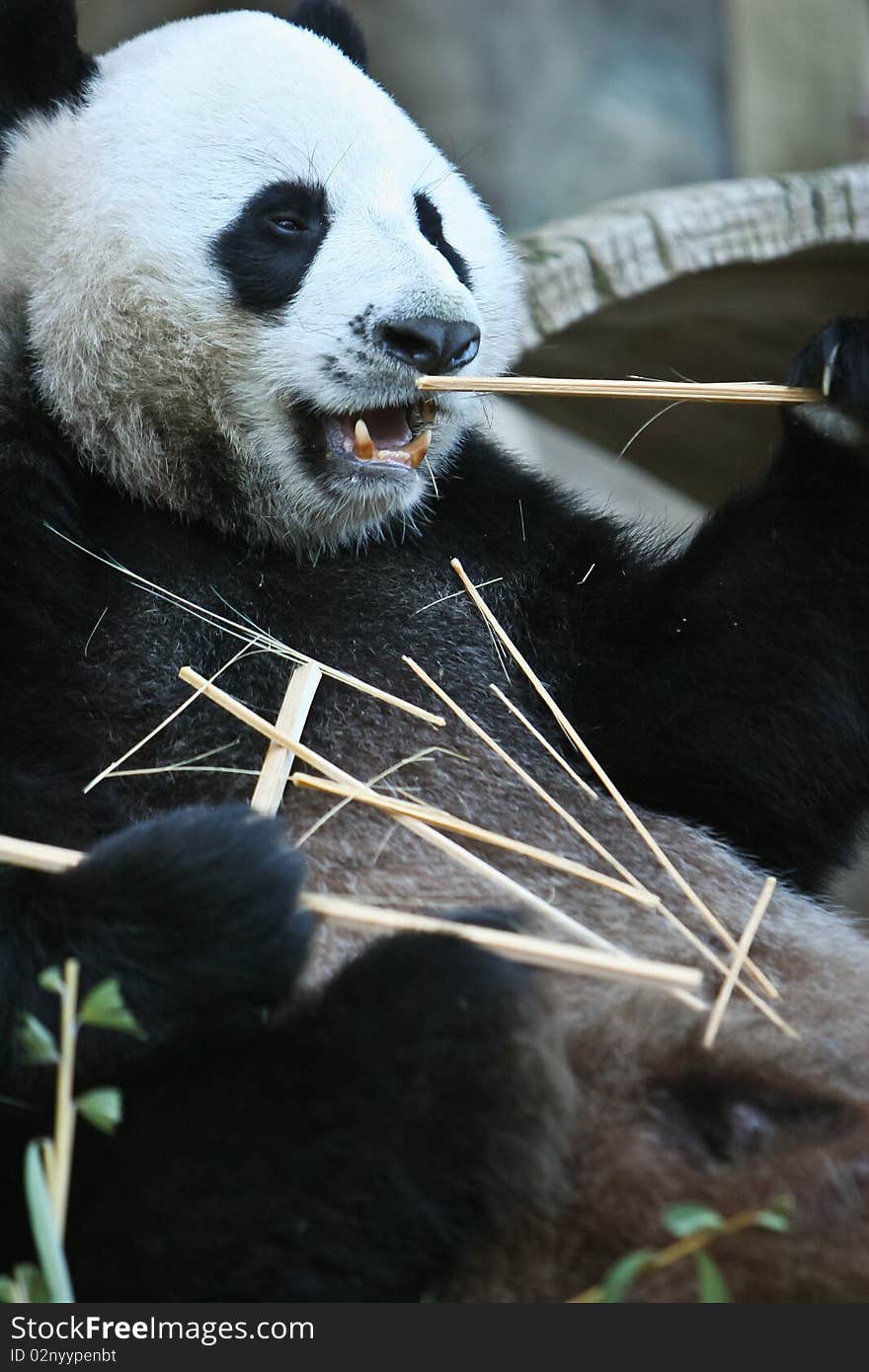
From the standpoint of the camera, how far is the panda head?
7.82 feet

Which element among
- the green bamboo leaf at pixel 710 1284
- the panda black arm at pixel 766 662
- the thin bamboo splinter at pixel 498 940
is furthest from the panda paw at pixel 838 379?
the green bamboo leaf at pixel 710 1284

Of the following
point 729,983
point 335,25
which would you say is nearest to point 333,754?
point 729,983

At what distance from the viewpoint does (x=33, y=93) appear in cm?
260

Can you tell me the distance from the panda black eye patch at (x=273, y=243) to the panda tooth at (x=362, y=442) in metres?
0.23

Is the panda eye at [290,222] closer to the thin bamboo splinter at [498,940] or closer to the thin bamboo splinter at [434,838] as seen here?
the thin bamboo splinter at [434,838]

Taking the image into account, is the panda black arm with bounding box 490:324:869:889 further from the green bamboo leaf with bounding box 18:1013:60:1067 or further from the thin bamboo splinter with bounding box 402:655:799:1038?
the green bamboo leaf with bounding box 18:1013:60:1067

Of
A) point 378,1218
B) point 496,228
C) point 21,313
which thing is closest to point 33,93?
point 21,313

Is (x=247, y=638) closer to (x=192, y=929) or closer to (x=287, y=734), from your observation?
(x=287, y=734)

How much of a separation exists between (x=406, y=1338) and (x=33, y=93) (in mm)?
2041

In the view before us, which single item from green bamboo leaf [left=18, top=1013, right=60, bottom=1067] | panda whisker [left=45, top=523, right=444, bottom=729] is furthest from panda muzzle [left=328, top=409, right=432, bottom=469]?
green bamboo leaf [left=18, top=1013, right=60, bottom=1067]

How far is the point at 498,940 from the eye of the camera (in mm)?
1791

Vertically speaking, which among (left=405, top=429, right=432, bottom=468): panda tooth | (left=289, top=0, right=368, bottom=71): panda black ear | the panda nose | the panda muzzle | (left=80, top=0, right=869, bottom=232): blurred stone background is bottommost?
(left=80, top=0, right=869, bottom=232): blurred stone background

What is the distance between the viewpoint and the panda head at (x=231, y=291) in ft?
7.82

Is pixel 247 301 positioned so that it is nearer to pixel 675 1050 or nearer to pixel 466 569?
pixel 466 569
